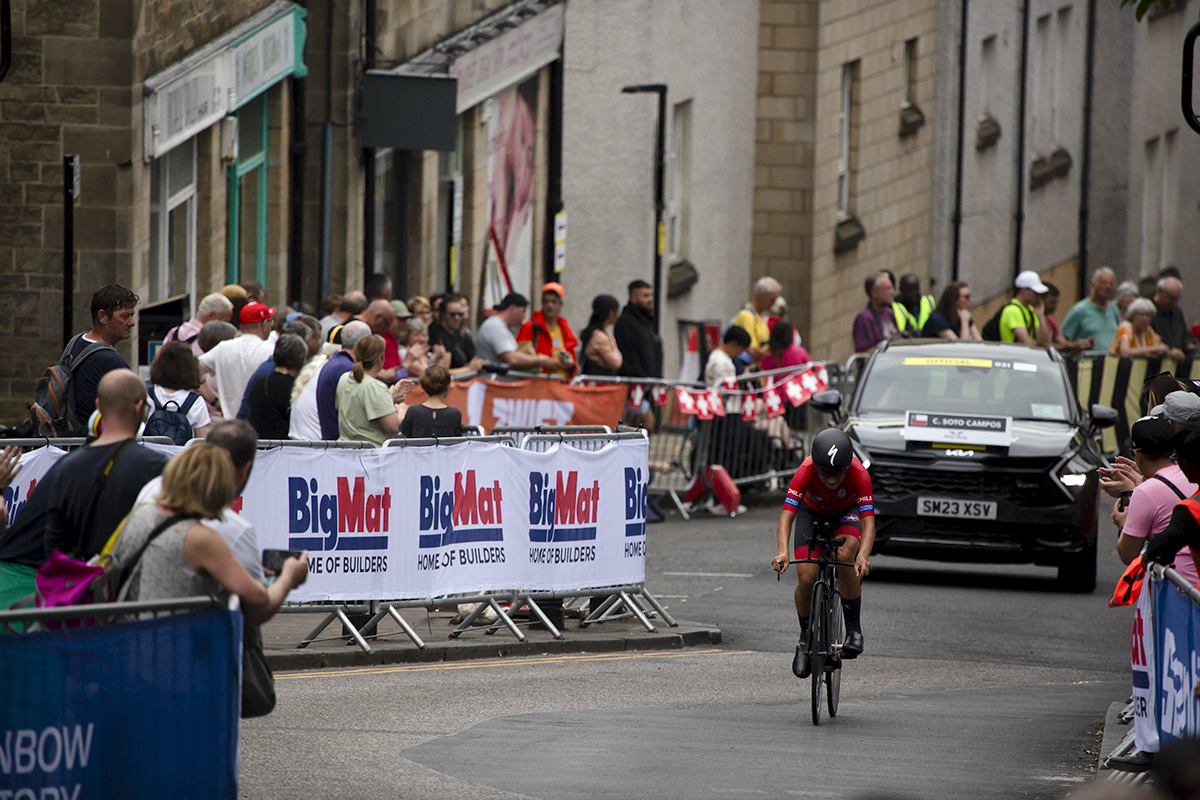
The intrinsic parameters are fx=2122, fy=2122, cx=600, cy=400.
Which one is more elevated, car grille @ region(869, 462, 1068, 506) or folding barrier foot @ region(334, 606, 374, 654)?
car grille @ region(869, 462, 1068, 506)

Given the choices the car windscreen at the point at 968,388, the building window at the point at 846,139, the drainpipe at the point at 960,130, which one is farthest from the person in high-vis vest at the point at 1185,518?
the drainpipe at the point at 960,130

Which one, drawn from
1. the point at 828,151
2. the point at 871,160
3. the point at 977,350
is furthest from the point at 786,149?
the point at 977,350

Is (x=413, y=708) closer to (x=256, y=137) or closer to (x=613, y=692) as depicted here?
(x=613, y=692)

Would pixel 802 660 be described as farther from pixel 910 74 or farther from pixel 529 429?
pixel 910 74

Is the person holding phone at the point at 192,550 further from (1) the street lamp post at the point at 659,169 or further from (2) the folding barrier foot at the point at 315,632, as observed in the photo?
(1) the street lamp post at the point at 659,169

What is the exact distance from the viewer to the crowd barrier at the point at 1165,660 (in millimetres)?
7734

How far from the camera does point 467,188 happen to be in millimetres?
26219

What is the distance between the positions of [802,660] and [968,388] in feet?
20.9

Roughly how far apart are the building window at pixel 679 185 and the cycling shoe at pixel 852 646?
1940 cm

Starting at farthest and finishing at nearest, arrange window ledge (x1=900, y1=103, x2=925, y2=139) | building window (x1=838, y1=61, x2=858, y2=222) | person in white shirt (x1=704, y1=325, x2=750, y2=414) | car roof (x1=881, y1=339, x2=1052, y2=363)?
1. window ledge (x1=900, y1=103, x2=925, y2=139)
2. building window (x1=838, y1=61, x2=858, y2=222)
3. person in white shirt (x1=704, y1=325, x2=750, y2=414)
4. car roof (x1=881, y1=339, x2=1052, y2=363)

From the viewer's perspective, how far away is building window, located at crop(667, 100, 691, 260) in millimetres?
30266

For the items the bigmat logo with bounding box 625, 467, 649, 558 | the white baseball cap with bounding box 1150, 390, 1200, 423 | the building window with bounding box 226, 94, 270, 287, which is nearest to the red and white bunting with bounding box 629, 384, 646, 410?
the building window with bounding box 226, 94, 270, 287

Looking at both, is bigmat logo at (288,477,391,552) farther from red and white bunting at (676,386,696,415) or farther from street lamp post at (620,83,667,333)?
street lamp post at (620,83,667,333)

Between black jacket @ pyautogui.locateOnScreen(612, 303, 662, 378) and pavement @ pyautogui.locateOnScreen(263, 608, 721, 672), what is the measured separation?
266 inches
